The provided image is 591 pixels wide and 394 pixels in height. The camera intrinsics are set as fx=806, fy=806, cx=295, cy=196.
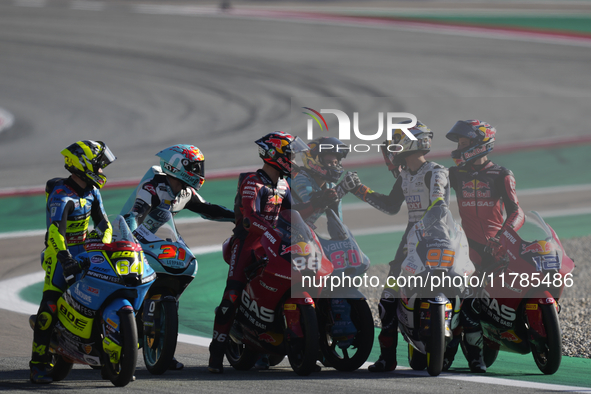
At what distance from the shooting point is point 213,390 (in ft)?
20.5

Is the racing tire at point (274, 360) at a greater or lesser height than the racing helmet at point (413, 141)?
lesser

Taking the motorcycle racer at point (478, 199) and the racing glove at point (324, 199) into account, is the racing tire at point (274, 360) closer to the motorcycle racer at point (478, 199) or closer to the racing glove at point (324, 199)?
the racing glove at point (324, 199)

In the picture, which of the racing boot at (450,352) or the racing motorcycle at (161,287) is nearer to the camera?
the racing motorcycle at (161,287)

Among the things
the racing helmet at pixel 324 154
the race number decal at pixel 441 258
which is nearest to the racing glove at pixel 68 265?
the racing helmet at pixel 324 154

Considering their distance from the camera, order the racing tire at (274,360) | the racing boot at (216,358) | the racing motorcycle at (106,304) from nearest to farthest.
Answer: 1. the racing motorcycle at (106,304)
2. the racing boot at (216,358)
3. the racing tire at (274,360)

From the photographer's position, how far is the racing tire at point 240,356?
23.5 feet

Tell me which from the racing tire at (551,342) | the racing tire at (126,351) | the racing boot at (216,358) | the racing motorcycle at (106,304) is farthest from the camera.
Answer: the racing boot at (216,358)

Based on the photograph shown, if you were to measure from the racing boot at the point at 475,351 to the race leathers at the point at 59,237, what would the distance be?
3372mm

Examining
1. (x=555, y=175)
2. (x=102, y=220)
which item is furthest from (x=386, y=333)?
(x=555, y=175)

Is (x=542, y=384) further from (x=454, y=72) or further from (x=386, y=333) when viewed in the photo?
(x=454, y=72)

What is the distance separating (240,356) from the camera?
720 centimetres

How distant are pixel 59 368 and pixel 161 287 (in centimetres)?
105

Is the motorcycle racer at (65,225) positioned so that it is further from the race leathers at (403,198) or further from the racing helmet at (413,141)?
the racing helmet at (413,141)

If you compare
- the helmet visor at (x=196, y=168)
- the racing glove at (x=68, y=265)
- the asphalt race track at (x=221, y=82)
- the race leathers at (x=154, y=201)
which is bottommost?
the racing glove at (x=68, y=265)
